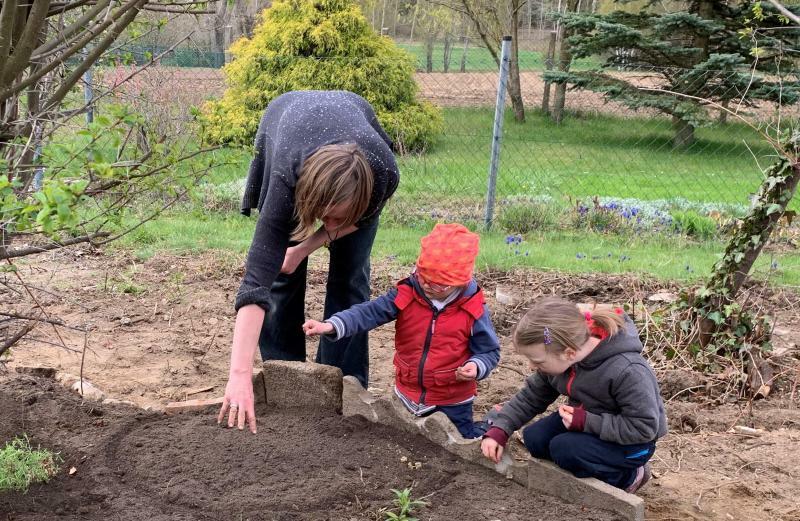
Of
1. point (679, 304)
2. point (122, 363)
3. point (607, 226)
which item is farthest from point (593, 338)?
point (607, 226)

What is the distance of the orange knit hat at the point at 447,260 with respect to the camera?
298 centimetres

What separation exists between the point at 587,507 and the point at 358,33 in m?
9.34

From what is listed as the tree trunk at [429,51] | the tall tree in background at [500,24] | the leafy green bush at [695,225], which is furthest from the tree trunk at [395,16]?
the leafy green bush at [695,225]

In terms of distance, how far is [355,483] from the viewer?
270cm

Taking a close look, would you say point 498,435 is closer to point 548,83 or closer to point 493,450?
point 493,450

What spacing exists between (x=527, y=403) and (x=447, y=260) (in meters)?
0.61

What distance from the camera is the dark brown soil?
254 centimetres

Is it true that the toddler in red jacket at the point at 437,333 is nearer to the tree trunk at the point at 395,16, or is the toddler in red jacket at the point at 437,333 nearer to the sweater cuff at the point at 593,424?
the sweater cuff at the point at 593,424

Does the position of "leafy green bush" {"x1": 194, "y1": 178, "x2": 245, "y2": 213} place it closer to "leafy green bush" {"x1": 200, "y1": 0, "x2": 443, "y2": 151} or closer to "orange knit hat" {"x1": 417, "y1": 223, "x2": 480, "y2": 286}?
"leafy green bush" {"x1": 200, "y1": 0, "x2": 443, "y2": 151}

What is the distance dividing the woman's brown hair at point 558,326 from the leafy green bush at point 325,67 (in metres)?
7.87

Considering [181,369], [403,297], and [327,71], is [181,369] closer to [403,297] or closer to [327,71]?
[403,297]

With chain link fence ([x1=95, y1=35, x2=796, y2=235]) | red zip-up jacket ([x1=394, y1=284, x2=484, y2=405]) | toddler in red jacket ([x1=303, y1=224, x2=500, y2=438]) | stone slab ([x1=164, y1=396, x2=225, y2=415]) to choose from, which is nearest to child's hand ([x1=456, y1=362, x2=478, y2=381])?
toddler in red jacket ([x1=303, y1=224, x2=500, y2=438])

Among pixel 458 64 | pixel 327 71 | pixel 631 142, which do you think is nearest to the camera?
pixel 327 71

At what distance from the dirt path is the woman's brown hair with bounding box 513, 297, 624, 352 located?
1.85 ft
